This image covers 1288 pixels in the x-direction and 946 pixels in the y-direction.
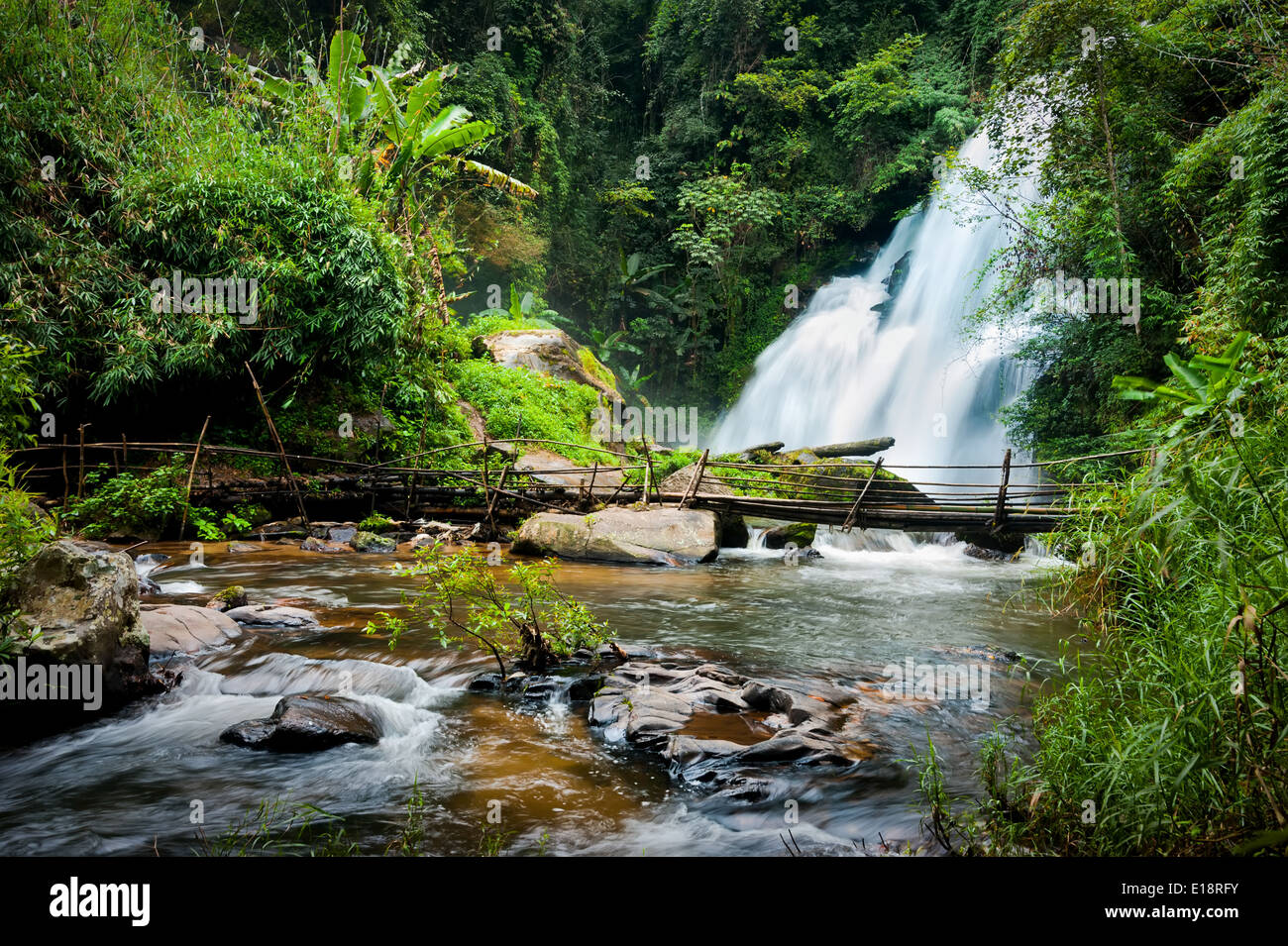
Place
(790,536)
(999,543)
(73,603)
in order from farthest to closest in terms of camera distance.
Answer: (790,536), (999,543), (73,603)

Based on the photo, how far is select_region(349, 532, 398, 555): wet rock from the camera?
10023 millimetres

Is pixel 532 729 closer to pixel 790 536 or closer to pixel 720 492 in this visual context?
pixel 790 536

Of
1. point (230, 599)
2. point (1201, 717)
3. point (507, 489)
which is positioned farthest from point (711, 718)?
point (507, 489)

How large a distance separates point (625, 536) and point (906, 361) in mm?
11674

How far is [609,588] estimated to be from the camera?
830cm

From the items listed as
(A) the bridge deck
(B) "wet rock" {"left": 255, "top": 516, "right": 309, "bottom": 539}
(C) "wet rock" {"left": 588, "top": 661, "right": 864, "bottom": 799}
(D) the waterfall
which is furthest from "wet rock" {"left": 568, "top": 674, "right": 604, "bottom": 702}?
(D) the waterfall

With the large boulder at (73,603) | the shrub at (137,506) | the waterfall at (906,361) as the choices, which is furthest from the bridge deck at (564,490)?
the large boulder at (73,603)

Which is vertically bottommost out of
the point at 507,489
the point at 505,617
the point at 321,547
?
the point at 321,547

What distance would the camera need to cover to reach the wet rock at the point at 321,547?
992 cm

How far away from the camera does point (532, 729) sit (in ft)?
13.9

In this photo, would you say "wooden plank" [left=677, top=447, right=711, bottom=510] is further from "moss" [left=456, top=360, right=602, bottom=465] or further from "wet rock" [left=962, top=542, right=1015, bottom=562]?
"wet rock" [left=962, top=542, right=1015, bottom=562]

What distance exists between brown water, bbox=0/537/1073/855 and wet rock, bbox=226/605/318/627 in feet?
0.62
